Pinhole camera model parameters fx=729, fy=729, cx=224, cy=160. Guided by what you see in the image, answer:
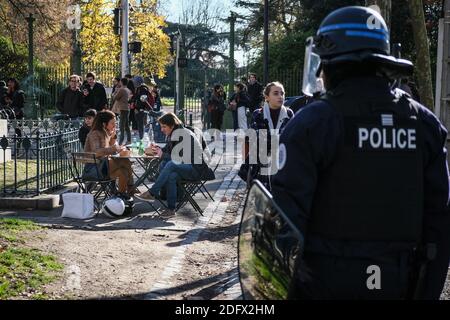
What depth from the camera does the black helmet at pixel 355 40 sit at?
274 centimetres

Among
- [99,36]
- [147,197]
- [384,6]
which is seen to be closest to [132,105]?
[147,197]

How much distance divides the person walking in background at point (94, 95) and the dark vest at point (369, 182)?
44.1 ft

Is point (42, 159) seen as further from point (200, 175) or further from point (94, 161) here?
point (200, 175)

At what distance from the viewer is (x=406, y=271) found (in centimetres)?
274

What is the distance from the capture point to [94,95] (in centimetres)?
1589

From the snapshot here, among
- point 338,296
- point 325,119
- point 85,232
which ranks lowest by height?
point 85,232

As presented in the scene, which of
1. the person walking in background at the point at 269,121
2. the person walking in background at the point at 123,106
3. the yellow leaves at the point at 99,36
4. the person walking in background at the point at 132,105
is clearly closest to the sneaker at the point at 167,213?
the person walking in background at the point at 269,121

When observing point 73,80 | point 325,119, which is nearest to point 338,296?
point 325,119

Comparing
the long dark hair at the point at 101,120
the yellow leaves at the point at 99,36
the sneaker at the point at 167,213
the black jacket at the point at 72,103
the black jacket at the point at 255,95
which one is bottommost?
the sneaker at the point at 167,213

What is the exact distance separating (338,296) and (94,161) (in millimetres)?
7499

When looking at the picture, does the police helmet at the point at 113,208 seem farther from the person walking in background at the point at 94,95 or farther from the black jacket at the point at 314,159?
the black jacket at the point at 314,159

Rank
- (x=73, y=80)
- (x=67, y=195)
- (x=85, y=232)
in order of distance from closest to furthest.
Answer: (x=85, y=232) → (x=67, y=195) → (x=73, y=80)

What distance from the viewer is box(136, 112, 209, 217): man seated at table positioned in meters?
9.65

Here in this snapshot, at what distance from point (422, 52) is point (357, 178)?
6.93 m
